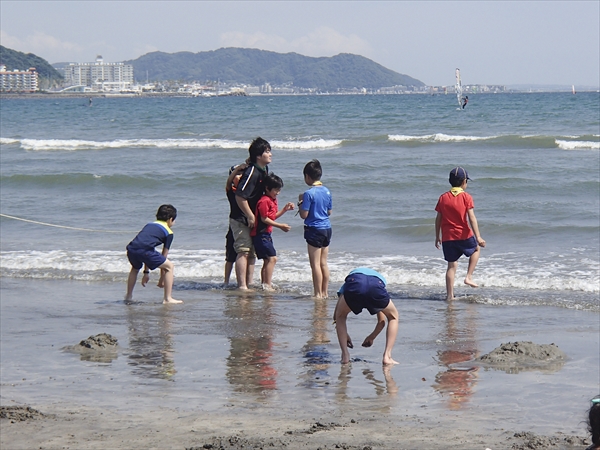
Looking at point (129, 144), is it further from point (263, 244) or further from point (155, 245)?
point (155, 245)

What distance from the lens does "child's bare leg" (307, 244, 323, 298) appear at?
8.97m

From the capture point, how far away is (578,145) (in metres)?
26.5

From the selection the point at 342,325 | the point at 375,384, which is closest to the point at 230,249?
the point at 342,325

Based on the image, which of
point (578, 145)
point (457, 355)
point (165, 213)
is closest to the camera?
point (457, 355)

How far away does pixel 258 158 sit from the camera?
888 centimetres

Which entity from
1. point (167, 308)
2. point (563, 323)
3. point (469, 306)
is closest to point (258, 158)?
point (167, 308)

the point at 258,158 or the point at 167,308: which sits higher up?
the point at 258,158

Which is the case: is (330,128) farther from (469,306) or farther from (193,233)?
(469,306)

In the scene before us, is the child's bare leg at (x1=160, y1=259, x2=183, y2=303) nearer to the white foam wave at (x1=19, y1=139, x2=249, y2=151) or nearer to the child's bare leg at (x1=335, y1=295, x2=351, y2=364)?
the child's bare leg at (x1=335, y1=295, x2=351, y2=364)

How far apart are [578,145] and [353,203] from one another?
1328 centimetres

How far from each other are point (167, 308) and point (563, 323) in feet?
13.4

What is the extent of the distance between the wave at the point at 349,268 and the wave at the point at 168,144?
17764mm

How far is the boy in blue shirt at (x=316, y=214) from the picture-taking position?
8.64 m

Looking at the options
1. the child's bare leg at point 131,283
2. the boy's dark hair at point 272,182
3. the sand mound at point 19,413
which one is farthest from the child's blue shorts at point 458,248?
the sand mound at point 19,413
